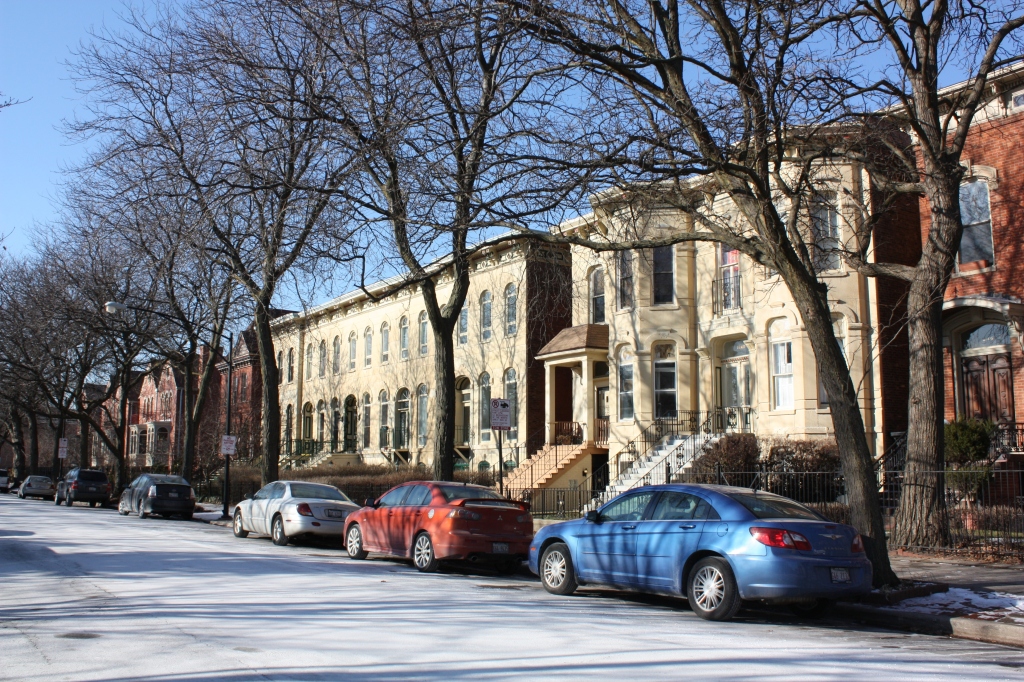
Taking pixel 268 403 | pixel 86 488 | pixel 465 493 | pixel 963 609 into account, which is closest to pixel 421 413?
pixel 268 403

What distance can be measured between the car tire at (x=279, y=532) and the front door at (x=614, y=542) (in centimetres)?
869

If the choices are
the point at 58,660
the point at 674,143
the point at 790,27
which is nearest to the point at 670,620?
the point at 58,660

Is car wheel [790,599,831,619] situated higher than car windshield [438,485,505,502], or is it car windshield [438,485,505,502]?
car windshield [438,485,505,502]

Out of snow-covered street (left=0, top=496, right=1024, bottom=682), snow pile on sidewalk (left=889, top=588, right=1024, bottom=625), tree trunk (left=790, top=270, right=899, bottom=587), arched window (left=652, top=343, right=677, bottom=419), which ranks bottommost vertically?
snow pile on sidewalk (left=889, top=588, right=1024, bottom=625)

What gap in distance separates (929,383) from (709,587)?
7387mm

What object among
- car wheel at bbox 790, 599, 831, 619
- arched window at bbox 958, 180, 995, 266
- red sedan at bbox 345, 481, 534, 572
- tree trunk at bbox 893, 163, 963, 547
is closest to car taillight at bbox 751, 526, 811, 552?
car wheel at bbox 790, 599, 831, 619

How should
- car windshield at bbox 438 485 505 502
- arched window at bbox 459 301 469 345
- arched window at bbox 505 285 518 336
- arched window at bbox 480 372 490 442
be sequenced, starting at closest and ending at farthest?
1. car windshield at bbox 438 485 505 502
2. arched window at bbox 505 285 518 336
3. arched window at bbox 480 372 490 442
4. arched window at bbox 459 301 469 345

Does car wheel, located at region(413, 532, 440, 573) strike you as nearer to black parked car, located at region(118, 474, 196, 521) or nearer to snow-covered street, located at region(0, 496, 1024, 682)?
snow-covered street, located at region(0, 496, 1024, 682)

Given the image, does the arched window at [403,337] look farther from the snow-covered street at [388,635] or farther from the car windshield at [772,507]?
the car windshield at [772,507]

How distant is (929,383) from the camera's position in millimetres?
15531

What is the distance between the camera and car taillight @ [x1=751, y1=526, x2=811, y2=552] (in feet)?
32.3

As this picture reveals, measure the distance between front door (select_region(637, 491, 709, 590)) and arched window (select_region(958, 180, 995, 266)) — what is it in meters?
14.6

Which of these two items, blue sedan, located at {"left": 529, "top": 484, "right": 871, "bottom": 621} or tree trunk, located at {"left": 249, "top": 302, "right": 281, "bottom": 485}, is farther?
tree trunk, located at {"left": 249, "top": 302, "right": 281, "bottom": 485}

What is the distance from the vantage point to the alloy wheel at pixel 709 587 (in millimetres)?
10141
